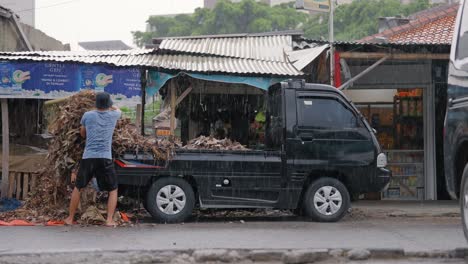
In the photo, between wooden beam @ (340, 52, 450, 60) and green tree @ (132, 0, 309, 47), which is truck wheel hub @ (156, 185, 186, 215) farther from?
green tree @ (132, 0, 309, 47)

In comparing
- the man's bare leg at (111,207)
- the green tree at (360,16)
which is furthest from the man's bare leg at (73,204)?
the green tree at (360,16)

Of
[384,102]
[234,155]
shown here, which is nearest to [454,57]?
[234,155]

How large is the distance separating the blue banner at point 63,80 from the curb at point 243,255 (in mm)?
4859

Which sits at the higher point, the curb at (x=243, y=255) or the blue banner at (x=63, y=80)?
the blue banner at (x=63, y=80)

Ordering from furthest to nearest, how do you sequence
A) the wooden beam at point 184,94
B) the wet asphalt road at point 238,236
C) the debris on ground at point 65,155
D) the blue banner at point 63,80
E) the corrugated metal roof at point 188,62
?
the wooden beam at point 184,94
the corrugated metal roof at point 188,62
the blue banner at point 63,80
the debris on ground at point 65,155
the wet asphalt road at point 238,236

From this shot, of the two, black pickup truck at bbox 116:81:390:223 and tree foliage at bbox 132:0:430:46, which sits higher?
tree foliage at bbox 132:0:430:46

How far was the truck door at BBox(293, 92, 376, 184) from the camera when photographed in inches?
360

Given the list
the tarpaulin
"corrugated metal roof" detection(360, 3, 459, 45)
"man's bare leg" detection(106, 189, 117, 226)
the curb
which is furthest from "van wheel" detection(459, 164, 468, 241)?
"corrugated metal roof" detection(360, 3, 459, 45)

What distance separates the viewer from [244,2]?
4738cm

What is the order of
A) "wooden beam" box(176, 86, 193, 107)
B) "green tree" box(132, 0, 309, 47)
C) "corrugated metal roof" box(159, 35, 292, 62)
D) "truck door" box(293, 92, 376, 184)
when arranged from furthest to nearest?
1. "green tree" box(132, 0, 309, 47)
2. "corrugated metal roof" box(159, 35, 292, 62)
3. "wooden beam" box(176, 86, 193, 107)
4. "truck door" box(293, 92, 376, 184)

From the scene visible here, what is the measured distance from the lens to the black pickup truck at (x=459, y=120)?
6.55 meters

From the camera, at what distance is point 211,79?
11.1 metres

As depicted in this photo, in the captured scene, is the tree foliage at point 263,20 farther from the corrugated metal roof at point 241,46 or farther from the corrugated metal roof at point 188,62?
the corrugated metal roof at point 188,62

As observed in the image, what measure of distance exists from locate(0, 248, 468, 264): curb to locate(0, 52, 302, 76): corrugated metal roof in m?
4.93
